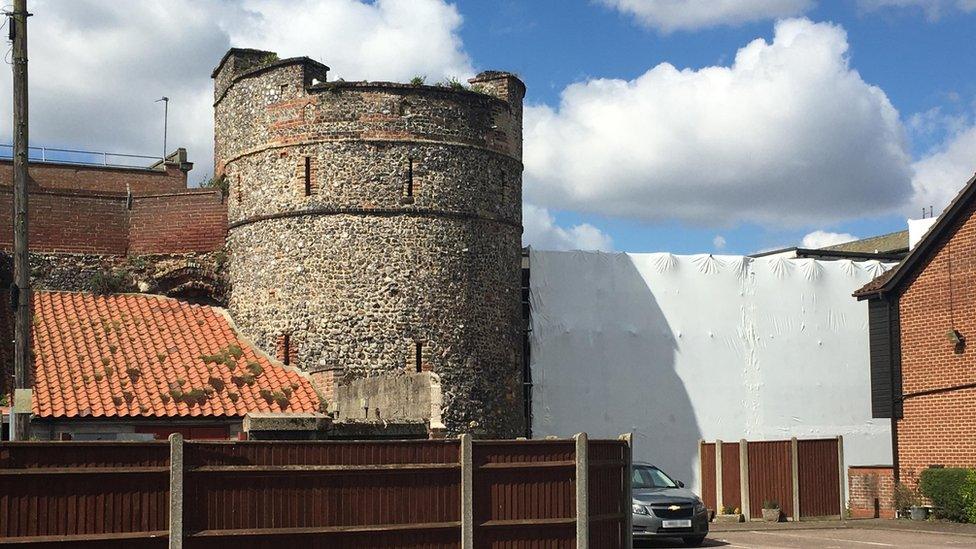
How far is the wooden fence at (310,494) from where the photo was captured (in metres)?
12.6

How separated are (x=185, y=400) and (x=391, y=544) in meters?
12.0

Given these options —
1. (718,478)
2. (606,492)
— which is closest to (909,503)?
(718,478)

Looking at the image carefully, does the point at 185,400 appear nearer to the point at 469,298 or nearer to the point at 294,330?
the point at 294,330

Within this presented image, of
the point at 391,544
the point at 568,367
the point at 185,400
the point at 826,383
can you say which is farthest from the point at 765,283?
the point at 391,544

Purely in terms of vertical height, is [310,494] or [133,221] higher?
[133,221]

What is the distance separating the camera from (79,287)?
29.9 metres

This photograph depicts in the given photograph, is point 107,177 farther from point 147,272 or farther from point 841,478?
point 841,478

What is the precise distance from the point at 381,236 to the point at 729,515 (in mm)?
9635

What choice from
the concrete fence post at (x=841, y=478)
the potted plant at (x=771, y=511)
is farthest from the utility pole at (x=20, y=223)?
the concrete fence post at (x=841, y=478)

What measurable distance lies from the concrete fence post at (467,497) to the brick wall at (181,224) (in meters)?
17.2

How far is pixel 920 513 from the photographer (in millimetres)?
26891

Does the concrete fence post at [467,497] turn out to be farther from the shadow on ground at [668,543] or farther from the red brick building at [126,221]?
the red brick building at [126,221]

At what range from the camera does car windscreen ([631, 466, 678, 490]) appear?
22416 millimetres

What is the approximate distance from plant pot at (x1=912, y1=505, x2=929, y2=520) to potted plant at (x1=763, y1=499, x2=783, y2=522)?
3097 millimetres
